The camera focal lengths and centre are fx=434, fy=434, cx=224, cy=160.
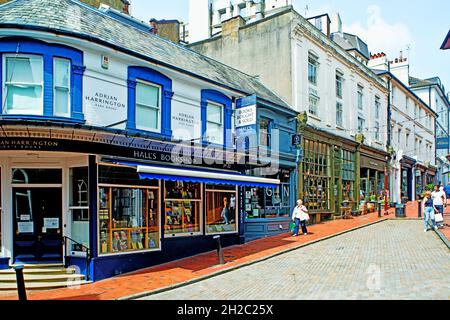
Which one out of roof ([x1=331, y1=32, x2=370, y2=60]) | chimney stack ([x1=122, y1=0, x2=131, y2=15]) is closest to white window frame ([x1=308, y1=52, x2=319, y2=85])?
roof ([x1=331, y1=32, x2=370, y2=60])

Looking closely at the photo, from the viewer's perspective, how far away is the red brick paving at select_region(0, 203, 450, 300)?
9742mm

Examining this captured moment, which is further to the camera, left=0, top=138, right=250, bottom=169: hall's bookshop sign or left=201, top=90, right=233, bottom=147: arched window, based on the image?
left=201, top=90, right=233, bottom=147: arched window

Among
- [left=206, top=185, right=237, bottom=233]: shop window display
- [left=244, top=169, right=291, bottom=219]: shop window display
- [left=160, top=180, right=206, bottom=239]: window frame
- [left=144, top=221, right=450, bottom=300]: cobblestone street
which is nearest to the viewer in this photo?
[left=144, top=221, right=450, bottom=300]: cobblestone street

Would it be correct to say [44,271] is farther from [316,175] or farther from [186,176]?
[316,175]

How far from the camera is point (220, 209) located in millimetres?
16016

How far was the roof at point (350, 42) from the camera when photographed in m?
30.3

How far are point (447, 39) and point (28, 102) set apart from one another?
13926mm

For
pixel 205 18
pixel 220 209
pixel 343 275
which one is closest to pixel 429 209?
pixel 220 209

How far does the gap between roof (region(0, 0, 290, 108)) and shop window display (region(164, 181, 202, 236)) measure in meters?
3.79

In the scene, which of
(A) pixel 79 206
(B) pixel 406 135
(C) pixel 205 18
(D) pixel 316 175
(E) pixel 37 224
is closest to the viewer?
(E) pixel 37 224

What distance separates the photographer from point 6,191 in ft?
36.8

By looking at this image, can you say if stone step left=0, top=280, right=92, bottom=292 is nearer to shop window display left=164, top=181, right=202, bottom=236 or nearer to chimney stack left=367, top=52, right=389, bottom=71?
shop window display left=164, top=181, right=202, bottom=236

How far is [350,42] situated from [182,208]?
76.8 ft

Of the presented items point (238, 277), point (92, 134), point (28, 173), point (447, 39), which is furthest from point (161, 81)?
point (447, 39)
